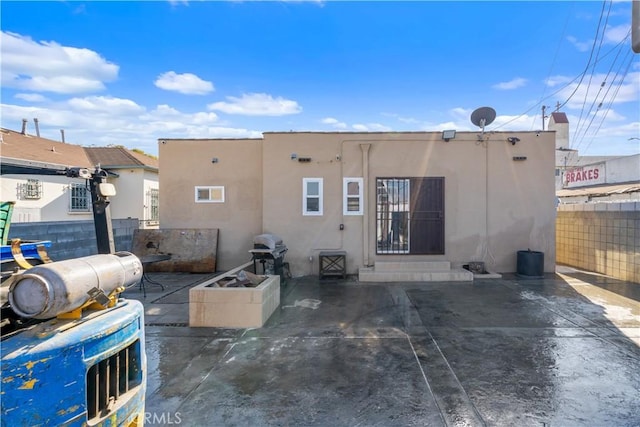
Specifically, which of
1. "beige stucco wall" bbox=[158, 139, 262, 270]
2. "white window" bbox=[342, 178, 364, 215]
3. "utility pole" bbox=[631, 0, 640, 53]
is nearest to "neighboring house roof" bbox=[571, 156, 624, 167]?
"white window" bbox=[342, 178, 364, 215]

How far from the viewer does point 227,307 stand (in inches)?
191

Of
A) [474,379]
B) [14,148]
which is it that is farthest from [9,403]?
[14,148]

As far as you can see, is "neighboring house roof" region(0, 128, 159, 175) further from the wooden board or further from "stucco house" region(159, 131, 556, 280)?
"stucco house" region(159, 131, 556, 280)

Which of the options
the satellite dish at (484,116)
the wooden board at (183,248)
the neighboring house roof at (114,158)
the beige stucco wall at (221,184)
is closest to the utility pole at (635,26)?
the satellite dish at (484,116)

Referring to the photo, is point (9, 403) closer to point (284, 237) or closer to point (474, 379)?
point (474, 379)

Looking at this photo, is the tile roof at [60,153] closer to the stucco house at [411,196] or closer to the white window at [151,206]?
the white window at [151,206]

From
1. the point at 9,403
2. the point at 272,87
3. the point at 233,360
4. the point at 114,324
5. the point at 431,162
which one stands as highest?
the point at 272,87

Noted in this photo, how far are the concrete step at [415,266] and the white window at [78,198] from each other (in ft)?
42.8

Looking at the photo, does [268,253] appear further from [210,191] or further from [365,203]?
[210,191]

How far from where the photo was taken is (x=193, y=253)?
29.8ft

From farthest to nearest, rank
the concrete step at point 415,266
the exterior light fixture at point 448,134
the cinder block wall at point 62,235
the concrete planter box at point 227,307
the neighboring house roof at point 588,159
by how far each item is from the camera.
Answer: the neighboring house roof at point 588,159
the exterior light fixture at point 448,134
the concrete step at point 415,266
the cinder block wall at point 62,235
the concrete planter box at point 227,307

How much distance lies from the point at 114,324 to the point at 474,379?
3.19 meters

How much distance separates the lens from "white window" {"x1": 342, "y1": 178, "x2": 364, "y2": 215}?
8.66 meters

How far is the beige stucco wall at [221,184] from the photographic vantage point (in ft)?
30.3
